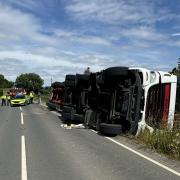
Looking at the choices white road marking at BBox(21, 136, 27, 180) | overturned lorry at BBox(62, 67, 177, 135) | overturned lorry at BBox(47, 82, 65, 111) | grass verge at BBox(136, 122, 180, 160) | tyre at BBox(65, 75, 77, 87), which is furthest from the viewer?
overturned lorry at BBox(47, 82, 65, 111)

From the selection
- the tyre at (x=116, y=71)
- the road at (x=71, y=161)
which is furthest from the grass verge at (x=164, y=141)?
the tyre at (x=116, y=71)

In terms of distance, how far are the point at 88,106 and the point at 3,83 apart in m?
179

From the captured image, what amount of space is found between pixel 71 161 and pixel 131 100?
5.70 meters

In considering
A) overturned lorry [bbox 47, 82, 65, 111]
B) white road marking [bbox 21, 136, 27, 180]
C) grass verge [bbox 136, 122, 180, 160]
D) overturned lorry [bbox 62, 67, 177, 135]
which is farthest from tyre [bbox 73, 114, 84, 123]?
overturned lorry [bbox 47, 82, 65, 111]

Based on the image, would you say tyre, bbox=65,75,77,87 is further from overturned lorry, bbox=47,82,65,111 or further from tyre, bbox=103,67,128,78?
overturned lorry, bbox=47,82,65,111

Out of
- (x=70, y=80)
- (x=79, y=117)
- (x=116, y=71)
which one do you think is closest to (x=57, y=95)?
(x=70, y=80)

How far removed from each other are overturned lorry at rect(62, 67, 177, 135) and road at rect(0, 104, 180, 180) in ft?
4.63

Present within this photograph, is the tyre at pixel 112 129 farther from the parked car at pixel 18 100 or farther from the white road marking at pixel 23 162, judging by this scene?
the parked car at pixel 18 100

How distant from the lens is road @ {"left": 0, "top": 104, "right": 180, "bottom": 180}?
27.1ft

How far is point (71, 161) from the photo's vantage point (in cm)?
994

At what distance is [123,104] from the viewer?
1603 cm

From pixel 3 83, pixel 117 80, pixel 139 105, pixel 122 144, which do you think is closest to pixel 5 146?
pixel 122 144

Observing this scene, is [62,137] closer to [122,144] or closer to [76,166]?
[122,144]

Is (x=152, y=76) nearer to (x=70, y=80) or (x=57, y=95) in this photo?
(x=70, y=80)
